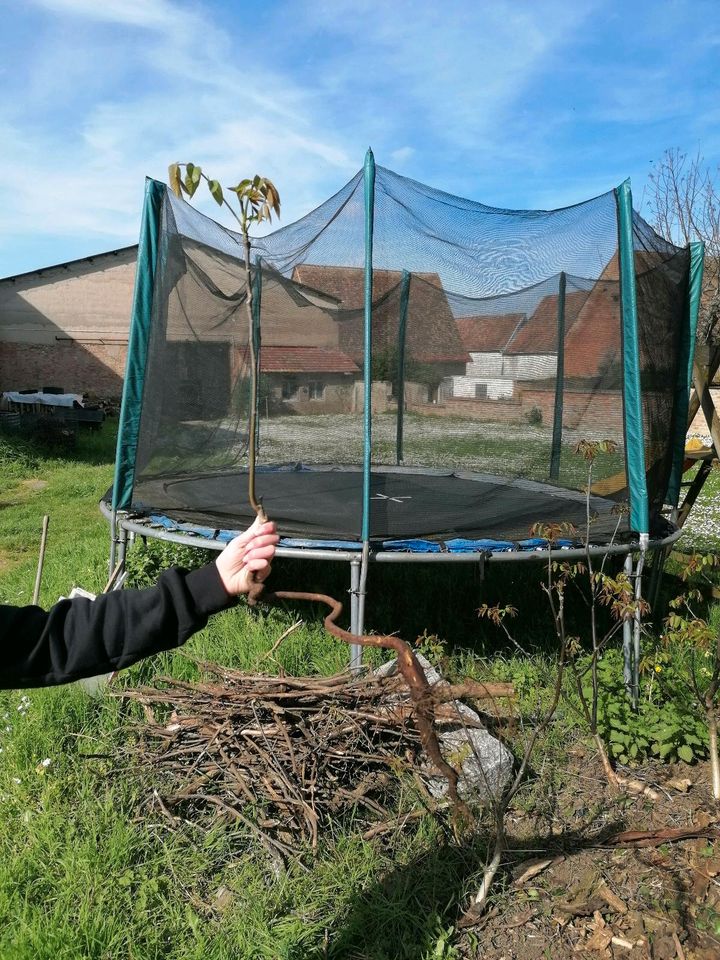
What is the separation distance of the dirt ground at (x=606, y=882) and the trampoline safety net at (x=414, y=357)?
1.23 meters

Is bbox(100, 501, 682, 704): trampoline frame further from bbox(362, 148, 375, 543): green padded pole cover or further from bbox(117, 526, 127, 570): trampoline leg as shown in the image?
bbox(117, 526, 127, 570): trampoline leg

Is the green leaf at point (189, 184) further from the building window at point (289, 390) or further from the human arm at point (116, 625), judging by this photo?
the building window at point (289, 390)

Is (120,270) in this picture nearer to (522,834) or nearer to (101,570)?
(101,570)

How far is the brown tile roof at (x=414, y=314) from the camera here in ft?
12.8

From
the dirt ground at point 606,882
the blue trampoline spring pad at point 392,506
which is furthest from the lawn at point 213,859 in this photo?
the blue trampoline spring pad at point 392,506

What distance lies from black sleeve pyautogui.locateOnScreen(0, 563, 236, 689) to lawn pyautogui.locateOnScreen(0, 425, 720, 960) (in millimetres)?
948

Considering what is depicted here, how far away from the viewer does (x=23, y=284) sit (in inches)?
722

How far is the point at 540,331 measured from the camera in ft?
13.7

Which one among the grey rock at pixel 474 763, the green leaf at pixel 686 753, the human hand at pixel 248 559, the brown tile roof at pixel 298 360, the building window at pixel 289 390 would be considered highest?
the brown tile roof at pixel 298 360

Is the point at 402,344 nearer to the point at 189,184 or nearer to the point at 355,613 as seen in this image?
the point at 355,613

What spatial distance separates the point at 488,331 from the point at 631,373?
927 millimetres

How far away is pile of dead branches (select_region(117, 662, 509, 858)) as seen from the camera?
248cm

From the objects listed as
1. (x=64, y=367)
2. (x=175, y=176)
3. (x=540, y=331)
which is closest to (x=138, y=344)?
(x=540, y=331)

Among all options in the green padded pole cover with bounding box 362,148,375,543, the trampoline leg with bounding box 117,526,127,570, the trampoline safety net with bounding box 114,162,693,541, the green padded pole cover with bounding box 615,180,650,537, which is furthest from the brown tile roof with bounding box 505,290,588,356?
the trampoline leg with bounding box 117,526,127,570
